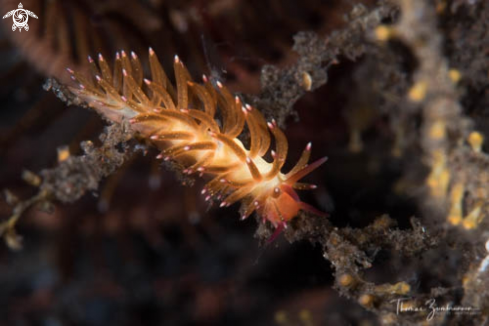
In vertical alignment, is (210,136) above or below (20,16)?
below

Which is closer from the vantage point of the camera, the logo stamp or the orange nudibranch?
the orange nudibranch

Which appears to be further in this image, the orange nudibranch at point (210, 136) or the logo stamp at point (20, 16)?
the logo stamp at point (20, 16)

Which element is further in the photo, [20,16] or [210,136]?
[20,16]

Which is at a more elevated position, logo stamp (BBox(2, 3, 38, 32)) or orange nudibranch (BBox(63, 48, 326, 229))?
logo stamp (BBox(2, 3, 38, 32))

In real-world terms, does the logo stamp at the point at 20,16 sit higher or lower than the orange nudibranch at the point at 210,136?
higher

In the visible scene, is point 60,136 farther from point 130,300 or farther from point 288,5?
point 288,5
